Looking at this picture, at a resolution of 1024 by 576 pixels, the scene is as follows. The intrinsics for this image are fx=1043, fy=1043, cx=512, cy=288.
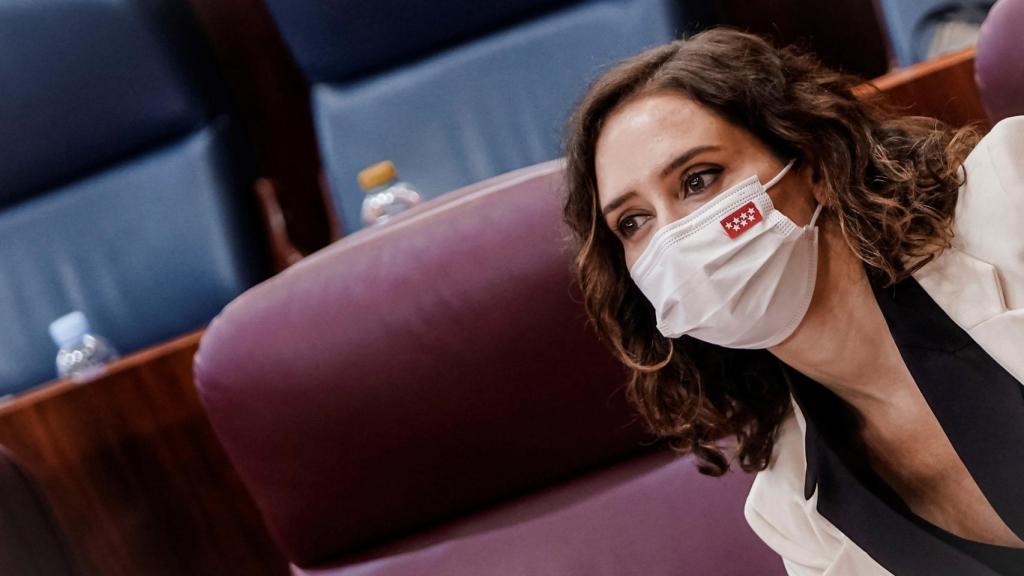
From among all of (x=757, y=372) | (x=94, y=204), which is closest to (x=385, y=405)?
(x=757, y=372)

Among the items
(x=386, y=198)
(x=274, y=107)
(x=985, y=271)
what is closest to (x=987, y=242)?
(x=985, y=271)

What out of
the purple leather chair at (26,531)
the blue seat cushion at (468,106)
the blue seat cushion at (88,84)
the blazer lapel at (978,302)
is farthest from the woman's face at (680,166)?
the blue seat cushion at (88,84)

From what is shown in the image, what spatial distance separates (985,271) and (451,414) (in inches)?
19.1

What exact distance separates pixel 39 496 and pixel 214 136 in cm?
107

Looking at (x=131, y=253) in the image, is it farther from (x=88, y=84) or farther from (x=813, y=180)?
(x=813, y=180)

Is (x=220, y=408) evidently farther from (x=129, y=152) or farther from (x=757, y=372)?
(x=129, y=152)

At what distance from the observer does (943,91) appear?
4.14 ft

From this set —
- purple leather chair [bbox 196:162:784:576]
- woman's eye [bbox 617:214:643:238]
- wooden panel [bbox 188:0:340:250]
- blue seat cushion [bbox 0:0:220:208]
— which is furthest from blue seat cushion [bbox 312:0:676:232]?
woman's eye [bbox 617:214:643:238]

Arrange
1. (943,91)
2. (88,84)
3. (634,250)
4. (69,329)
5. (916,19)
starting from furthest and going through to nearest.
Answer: (88,84) → (69,329) → (916,19) → (943,91) → (634,250)

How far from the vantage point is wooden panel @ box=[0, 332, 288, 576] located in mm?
1399

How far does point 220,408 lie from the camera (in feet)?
3.28

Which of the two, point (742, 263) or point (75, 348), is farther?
point (75, 348)

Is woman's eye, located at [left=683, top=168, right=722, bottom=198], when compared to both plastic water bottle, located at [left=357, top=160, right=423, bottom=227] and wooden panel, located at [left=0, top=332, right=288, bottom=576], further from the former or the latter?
plastic water bottle, located at [left=357, top=160, right=423, bottom=227]

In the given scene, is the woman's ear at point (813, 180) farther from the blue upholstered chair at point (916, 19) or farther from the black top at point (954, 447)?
the blue upholstered chair at point (916, 19)
